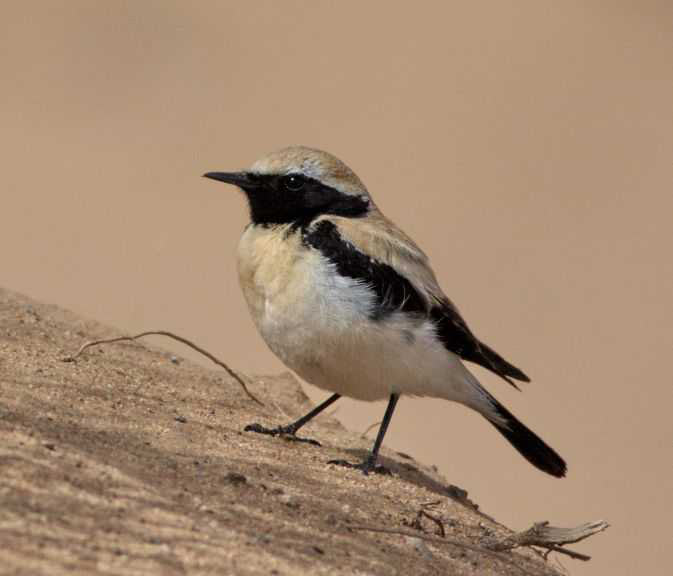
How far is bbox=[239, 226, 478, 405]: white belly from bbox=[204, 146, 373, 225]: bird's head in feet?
0.61

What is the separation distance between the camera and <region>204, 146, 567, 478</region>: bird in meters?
6.77

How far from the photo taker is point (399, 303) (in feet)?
23.1

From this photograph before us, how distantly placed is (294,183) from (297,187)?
0.10 feet

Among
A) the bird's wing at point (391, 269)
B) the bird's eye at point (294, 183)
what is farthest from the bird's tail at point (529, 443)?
the bird's eye at point (294, 183)

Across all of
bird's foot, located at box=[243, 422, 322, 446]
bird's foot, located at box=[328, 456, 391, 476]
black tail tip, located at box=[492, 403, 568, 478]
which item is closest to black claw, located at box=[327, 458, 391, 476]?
bird's foot, located at box=[328, 456, 391, 476]

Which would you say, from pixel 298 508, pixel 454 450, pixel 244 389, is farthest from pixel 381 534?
pixel 454 450

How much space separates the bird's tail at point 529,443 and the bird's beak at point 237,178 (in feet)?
6.08

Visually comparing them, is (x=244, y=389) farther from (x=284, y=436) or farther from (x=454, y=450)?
(x=454, y=450)

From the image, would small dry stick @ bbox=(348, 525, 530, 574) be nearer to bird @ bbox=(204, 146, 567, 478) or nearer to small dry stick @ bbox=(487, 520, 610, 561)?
small dry stick @ bbox=(487, 520, 610, 561)

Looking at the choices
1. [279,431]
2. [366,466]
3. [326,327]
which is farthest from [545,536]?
[279,431]

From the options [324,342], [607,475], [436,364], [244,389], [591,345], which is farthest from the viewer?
[591,345]

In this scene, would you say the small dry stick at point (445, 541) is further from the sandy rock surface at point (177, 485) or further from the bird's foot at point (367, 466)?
the bird's foot at point (367, 466)

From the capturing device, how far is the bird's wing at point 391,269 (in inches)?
272

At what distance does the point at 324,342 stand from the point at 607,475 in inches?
293
